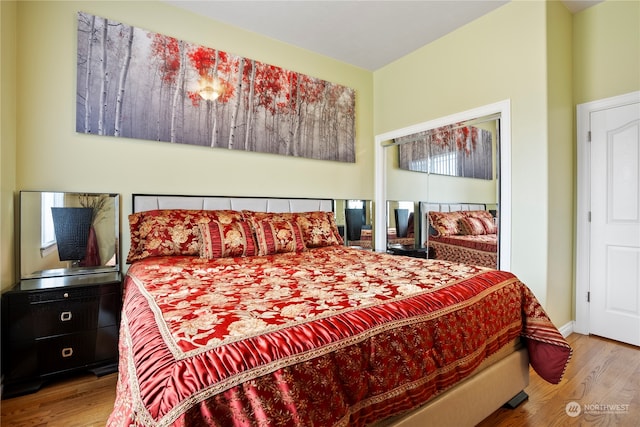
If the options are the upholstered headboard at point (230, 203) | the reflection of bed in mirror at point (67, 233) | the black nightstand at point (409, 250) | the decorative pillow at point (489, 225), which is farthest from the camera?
the black nightstand at point (409, 250)

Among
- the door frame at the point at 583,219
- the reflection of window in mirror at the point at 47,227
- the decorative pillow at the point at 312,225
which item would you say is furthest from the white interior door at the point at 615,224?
the reflection of window in mirror at the point at 47,227

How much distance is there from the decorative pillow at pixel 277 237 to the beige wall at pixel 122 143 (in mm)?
646

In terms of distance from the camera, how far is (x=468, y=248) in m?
3.05

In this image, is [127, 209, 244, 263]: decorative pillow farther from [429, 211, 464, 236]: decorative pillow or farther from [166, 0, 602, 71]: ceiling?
[429, 211, 464, 236]: decorative pillow

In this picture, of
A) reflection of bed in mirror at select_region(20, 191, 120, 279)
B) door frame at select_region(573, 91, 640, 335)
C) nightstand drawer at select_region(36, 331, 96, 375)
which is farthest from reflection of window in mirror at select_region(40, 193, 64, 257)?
door frame at select_region(573, 91, 640, 335)

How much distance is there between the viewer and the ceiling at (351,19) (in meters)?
2.73

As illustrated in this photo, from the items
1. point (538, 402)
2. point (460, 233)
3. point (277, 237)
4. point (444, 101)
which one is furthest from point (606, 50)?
point (277, 237)

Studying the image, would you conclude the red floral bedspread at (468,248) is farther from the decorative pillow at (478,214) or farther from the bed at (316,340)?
the bed at (316,340)

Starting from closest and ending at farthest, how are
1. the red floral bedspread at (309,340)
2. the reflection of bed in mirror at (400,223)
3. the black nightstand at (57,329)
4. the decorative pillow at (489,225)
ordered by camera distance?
the red floral bedspread at (309,340) < the black nightstand at (57,329) < the decorative pillow at (489,225) < the reflection of bed in mirror at (400,223)

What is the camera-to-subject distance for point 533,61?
8.32 feet

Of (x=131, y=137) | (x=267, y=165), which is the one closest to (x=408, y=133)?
(x=267, y=165)

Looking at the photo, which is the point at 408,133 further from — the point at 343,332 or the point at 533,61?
the point at 343,332

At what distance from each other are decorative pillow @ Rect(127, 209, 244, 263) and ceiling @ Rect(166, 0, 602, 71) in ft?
6.13

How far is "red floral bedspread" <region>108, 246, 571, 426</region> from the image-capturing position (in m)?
0.75
